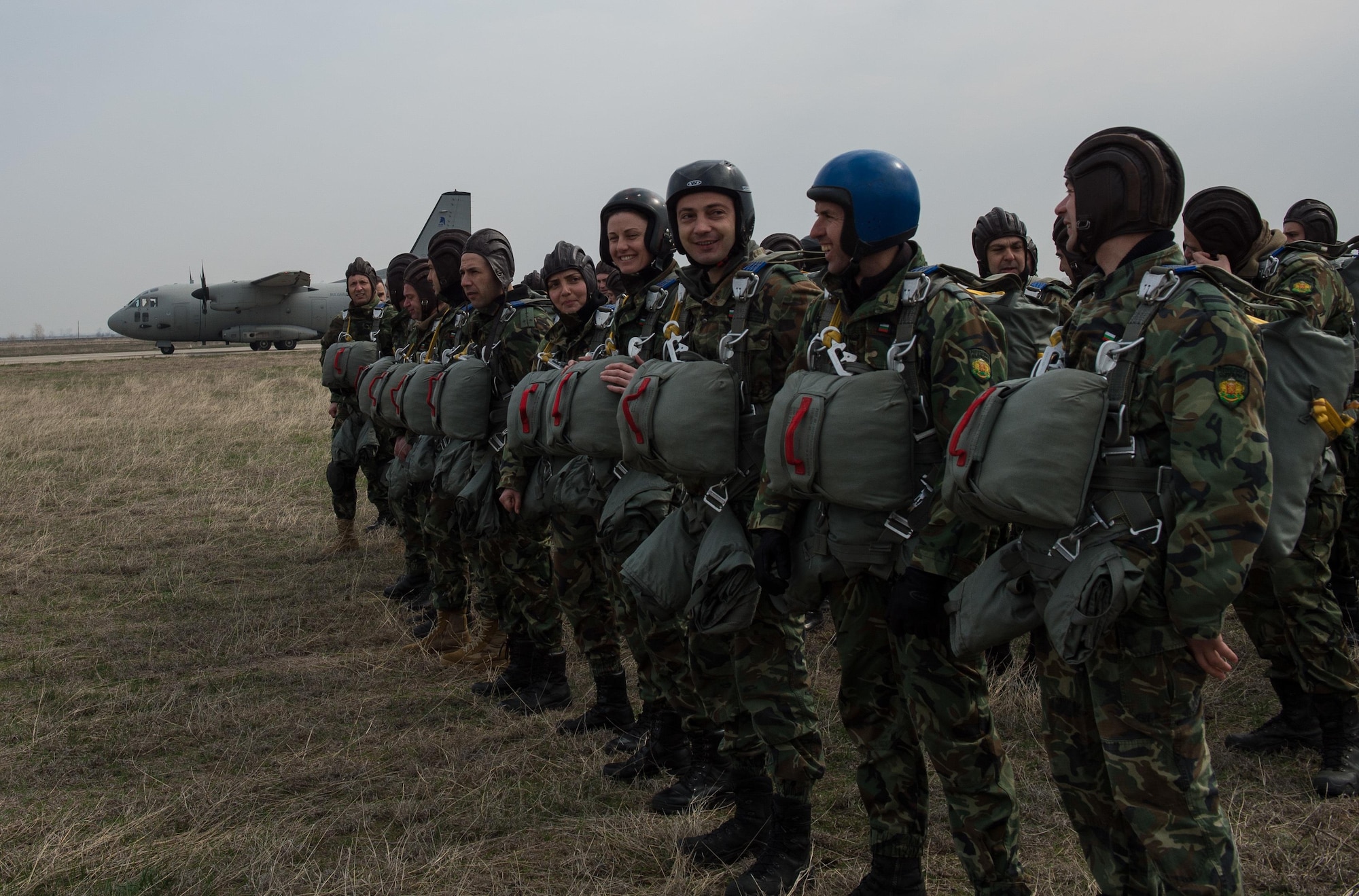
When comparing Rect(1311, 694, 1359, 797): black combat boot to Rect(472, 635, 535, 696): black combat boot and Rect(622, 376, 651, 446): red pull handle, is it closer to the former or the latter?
Rect(622, 376, 651, 446): red pull handle

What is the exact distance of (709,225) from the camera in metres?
4.23

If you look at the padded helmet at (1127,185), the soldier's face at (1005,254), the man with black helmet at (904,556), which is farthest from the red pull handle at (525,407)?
the padded helmet at (1127,185)

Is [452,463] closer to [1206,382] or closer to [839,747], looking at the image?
[839,747]

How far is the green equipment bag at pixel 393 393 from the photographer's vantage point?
756 centimetres

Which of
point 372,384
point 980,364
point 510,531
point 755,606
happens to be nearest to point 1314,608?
point 980,364

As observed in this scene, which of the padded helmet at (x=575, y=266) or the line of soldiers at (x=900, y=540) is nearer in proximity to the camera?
the line of soldiers at (x=900, y=540)

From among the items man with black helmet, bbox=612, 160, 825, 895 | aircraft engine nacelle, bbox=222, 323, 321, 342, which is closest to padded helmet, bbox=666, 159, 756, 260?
man with black helmet, bbox=612, 160, 825, 895

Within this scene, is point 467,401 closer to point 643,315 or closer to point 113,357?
point 643,315

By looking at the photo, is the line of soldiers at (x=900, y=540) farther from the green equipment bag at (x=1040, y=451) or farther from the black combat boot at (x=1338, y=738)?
the green equipment bag at (x=1040, y=451)

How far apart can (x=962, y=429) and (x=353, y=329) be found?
9079 millimetres

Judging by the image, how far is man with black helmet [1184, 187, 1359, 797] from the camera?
4.56 meters

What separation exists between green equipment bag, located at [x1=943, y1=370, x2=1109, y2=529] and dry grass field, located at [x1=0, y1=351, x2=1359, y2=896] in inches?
68.0

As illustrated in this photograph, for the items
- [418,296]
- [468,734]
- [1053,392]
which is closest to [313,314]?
[418,296]

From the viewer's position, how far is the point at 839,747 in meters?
5.19
